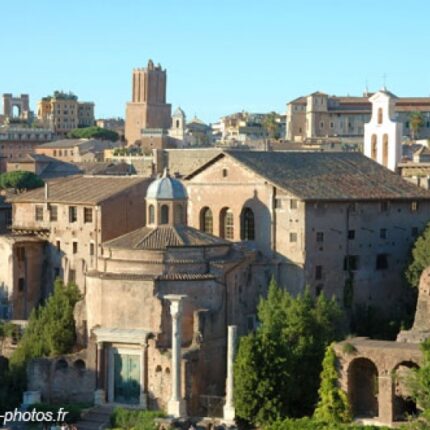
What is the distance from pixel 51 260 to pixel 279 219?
11.0 metres

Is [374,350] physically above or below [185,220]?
below

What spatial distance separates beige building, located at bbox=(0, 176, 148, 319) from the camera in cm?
4541

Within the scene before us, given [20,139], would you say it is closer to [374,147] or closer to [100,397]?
[374,147]

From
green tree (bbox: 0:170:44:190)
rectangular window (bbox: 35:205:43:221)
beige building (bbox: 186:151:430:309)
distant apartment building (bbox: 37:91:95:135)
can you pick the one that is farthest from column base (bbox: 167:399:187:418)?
distant apartment building (bbox: 37:91:95:135)

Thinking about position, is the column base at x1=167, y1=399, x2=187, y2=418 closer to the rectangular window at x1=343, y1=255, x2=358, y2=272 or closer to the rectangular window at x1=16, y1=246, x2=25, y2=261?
the rectangular window at x1=343, y1=255, x2=358, y2=272

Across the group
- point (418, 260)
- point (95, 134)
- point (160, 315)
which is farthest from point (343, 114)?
point (160, 315)

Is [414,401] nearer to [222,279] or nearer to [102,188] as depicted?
[222,279]

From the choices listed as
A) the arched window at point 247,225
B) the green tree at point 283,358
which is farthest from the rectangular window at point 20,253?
the green tree at point 283,358

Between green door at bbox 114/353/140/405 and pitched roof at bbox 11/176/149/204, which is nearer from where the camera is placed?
green door at bbox 114/353/140/405

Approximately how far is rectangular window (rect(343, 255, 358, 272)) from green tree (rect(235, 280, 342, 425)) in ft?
14.2

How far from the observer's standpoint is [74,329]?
128 feet

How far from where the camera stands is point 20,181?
67.1 meters

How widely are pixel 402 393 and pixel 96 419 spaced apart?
9191 millimetres

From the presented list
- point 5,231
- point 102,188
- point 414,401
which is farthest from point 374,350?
point 5,231
